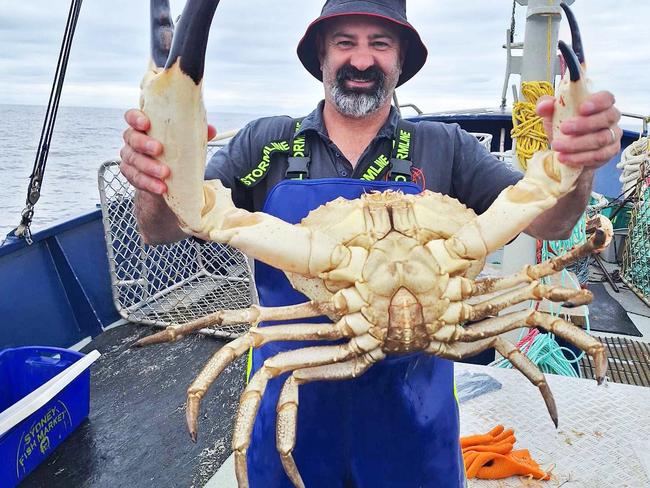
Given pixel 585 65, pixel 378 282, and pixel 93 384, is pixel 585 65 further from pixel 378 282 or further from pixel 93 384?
pixel 93 384

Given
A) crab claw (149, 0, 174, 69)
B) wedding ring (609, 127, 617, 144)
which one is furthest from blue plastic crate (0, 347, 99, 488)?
wedding ring (609, 127, 617, 144)

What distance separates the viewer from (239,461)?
5.60 feet

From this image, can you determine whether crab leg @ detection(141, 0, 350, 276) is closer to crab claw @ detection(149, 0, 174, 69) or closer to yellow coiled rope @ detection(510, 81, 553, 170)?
crab claw @ detection(149, 0, 174, 69)

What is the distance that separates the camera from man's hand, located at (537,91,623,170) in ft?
5.27

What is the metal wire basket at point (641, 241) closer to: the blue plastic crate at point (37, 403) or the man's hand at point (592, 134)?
the man's hand at point (592, 134)

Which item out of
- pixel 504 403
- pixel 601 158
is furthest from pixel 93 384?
pixel 601 158

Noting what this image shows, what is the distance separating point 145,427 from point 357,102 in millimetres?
2393

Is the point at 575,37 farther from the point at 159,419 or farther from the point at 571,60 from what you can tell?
the point at 159,419

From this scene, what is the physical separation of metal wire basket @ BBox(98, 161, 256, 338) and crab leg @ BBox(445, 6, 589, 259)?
252 centimetres

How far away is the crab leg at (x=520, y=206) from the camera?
176cm

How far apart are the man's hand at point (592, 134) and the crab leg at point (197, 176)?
0.78 metres

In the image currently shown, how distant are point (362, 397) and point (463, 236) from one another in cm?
74

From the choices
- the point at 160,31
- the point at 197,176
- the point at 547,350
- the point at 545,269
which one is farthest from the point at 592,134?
the point at 547,350

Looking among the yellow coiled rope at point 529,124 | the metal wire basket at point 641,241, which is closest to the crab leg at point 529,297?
the yellow coiled rope at point 529,124
